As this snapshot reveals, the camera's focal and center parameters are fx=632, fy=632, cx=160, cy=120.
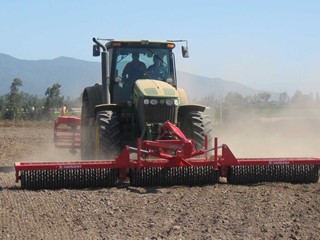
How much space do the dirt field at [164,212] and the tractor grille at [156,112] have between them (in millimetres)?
1541

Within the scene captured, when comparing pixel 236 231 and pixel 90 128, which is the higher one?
pixel 90 128

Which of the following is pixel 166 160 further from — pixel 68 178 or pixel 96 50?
pixel 96 50

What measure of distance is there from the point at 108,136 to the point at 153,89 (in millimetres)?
1067

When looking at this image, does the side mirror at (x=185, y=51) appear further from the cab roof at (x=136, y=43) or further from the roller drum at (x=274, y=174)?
the roller drum at (x=274, y=174)

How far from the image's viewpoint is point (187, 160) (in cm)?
922

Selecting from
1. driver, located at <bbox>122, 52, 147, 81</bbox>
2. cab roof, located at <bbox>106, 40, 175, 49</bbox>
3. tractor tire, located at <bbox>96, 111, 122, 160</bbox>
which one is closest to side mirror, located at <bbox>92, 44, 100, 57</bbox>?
cab roof, located at <bbox>106, 40, 175, 49</bbox>

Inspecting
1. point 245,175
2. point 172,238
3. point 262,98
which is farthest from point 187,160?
point 262,98

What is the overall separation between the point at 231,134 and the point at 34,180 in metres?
11.8

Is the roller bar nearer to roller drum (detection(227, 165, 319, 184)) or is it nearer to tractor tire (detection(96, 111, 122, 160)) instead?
roller drum (detection(227, 165, 319, 184))

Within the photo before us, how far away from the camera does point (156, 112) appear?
10.2 metres

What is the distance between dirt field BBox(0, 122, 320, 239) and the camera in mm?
6230

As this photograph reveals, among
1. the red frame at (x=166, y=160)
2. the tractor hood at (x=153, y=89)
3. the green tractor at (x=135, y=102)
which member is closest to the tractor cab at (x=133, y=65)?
the green tractor at (x=135, y=102)

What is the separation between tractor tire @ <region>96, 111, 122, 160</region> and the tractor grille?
518 mm

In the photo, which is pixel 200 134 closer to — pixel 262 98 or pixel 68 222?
pixel 68 222
